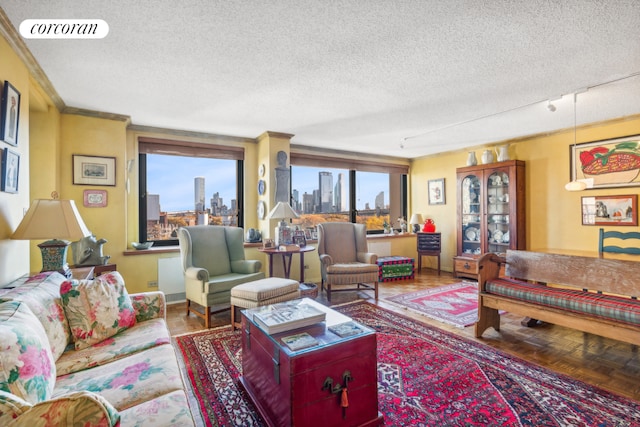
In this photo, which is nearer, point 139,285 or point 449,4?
point 449,4

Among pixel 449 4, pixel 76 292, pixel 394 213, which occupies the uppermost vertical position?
pixel 449 4

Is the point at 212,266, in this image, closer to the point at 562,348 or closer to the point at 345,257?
the point at 345,257

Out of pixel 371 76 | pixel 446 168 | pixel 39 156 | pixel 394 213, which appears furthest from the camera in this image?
A: pixel 394 213

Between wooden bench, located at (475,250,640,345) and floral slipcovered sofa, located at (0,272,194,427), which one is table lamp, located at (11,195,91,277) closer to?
floral slipcovered sofa, located at (0,272,194,427)

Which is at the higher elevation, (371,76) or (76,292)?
(371,76)

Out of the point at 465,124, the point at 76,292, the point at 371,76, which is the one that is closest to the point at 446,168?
the point at 465,124

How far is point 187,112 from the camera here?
3477 mm

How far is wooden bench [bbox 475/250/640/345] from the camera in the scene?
2.14 meters

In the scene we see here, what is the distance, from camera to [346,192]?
5.89m

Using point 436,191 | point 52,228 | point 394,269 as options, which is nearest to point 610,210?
point 436,191

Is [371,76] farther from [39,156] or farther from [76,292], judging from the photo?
[39,156]

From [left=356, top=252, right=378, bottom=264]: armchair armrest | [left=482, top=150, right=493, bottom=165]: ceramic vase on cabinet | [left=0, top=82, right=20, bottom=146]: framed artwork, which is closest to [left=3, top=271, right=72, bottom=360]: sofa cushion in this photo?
[left=0, top=82, right=20, bottom=146]: framed artwork

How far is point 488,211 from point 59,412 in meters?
5.48

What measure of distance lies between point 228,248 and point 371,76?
2547 millimetres
